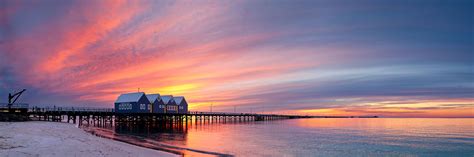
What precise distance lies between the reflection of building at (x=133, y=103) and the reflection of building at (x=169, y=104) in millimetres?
8165

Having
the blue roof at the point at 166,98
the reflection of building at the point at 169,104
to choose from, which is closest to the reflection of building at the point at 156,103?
the reflection of building at the point at 169,104

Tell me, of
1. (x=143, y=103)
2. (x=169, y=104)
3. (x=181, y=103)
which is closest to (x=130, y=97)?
(x=143, y=103)

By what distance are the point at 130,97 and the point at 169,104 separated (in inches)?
474

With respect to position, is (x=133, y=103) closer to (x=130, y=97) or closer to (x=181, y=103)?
(x=130, y=97)

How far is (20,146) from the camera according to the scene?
17562 millimetres

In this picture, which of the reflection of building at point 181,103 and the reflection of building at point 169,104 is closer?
the reflection of building at point 169,104

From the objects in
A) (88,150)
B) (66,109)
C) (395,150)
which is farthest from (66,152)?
(66,109)

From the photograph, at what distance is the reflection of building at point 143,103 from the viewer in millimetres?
74125

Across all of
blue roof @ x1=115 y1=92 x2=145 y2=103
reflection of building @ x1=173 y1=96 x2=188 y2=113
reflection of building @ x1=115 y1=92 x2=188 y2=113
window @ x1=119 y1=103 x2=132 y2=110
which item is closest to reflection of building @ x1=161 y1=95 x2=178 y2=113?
→ reflection of building @ x1=115 y1=92 x2=188 y2=113

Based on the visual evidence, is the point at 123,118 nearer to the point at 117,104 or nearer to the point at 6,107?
the point at 117,104

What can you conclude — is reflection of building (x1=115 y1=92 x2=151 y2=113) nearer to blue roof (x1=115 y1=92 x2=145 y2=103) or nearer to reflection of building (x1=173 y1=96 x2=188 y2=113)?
blue roof (x1=115 y1=92 x2=145 y2=103)

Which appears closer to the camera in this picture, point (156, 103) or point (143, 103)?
point (143, 103)

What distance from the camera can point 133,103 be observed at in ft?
243

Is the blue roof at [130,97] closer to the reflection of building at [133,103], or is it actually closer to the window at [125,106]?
the reflection of building at [133,103]
